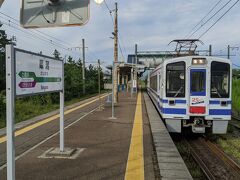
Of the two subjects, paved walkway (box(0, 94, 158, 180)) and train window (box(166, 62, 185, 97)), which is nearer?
paved walkway (box(0, 94, 158, 180))

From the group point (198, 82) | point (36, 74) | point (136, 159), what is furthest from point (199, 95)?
point (36, 74)

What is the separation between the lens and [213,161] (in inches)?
371

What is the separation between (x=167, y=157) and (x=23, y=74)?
3.49 meters

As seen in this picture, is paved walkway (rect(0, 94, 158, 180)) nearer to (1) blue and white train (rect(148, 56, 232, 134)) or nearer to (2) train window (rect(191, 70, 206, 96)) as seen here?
(1) blue and white train (rect(148, 56, 232, 134))

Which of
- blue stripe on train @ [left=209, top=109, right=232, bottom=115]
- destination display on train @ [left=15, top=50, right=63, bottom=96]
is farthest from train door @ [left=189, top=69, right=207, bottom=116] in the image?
destination display on train @ [left=15, top=50, right=63, bottom=96]

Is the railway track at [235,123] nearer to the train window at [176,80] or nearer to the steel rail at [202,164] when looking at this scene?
the train window at [176,80]

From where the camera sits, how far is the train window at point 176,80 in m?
11.5

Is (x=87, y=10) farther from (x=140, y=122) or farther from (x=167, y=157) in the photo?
(x=140, y=122)

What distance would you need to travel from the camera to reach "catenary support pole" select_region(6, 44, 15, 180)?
400 centimetres

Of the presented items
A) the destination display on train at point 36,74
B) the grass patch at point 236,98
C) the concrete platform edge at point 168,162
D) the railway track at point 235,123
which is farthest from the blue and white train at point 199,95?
the grass patch at point 236,98

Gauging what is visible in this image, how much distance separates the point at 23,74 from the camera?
15.2 feet

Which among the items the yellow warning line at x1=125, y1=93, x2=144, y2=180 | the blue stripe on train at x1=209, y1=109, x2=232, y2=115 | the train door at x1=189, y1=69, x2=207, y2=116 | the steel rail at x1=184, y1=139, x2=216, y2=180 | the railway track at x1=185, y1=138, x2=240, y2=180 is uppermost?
the train door at x1=189, y1=69, x2=207, y2=116

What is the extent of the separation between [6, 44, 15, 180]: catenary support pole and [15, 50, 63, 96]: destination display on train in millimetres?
204

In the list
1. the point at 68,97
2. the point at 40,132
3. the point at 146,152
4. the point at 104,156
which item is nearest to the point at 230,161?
the point at 146,152
